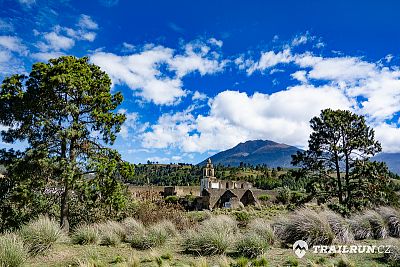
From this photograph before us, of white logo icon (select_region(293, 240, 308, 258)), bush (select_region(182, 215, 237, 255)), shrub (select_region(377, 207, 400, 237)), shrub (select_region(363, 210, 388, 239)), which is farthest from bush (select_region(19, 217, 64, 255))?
shrub (select_region(377, 207, 400, 237))

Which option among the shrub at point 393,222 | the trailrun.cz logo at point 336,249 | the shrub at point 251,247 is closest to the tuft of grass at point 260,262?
the shrub at point 251,247

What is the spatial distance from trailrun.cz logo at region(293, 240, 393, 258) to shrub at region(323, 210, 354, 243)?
1.78 feet

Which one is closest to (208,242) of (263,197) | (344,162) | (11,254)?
(11,254)

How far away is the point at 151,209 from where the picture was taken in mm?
15109

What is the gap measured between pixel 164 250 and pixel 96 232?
2.49 m

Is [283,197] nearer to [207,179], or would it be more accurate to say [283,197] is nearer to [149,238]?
[207,179]

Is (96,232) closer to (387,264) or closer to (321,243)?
(321,243)

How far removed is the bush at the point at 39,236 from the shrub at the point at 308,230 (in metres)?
6.74

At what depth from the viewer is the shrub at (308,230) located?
9.98 metres

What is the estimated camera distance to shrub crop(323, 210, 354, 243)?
1036 centimetres

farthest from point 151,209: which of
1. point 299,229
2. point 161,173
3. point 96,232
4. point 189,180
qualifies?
point 161,173

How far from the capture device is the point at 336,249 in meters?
9.46

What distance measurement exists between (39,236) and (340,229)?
8825mm

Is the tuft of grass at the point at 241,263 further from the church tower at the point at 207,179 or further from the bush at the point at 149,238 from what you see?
the church tower at the point at 207,179
